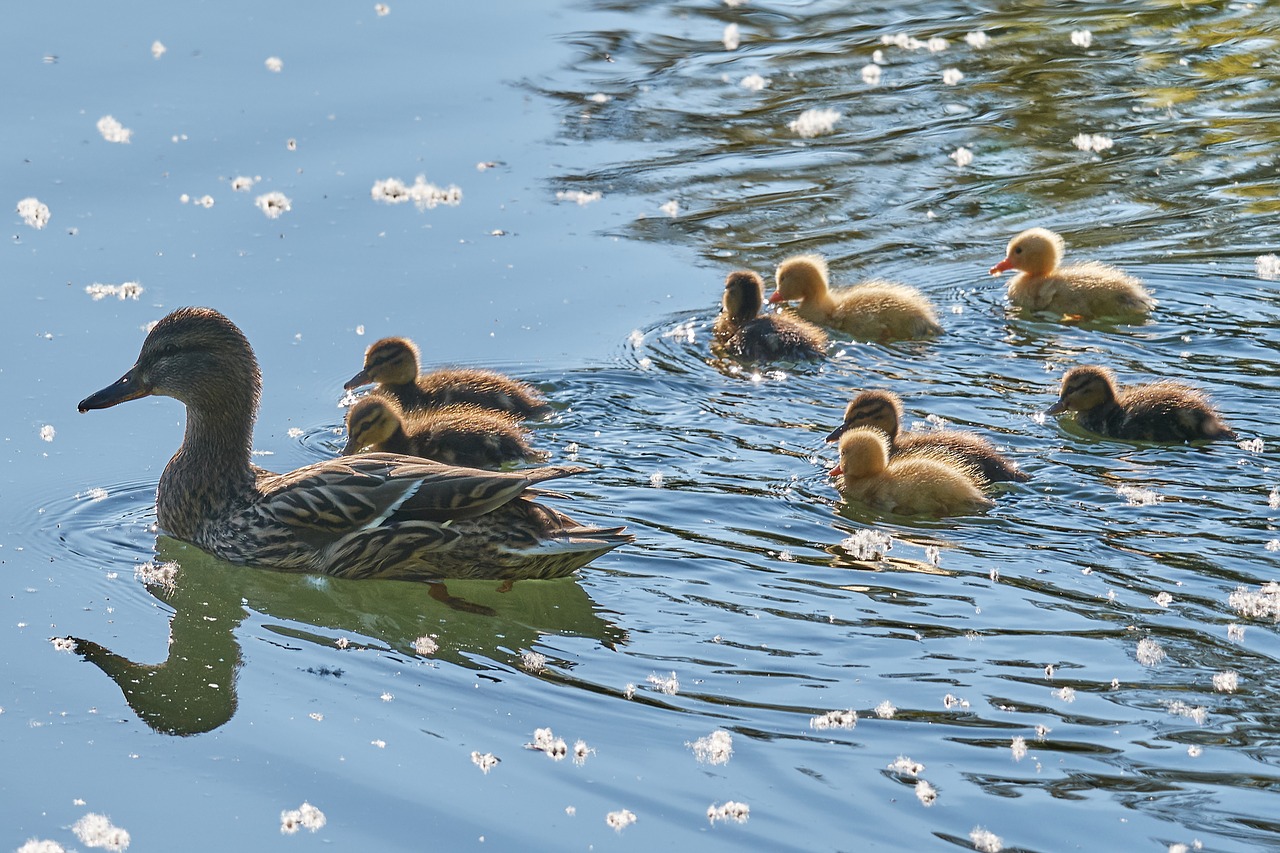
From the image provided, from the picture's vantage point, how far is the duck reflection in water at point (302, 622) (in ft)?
16.9

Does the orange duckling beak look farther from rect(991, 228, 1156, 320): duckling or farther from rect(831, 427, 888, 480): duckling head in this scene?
rect(831, 427, 888, 480): duckling head

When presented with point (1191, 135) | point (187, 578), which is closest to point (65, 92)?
point (187, 578)

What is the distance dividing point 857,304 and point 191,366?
3293mm

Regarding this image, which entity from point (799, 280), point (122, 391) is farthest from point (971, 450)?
point (122, 391)

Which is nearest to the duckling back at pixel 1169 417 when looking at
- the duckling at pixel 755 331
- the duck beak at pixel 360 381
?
the duckling at pixel 755 331

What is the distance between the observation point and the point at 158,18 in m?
11.4

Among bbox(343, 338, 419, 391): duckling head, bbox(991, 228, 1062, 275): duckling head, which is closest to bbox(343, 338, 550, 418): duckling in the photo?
bbox(343, 338, 419, 391): duckling head

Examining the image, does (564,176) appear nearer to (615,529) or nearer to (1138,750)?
(615,529)

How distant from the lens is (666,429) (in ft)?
24.0

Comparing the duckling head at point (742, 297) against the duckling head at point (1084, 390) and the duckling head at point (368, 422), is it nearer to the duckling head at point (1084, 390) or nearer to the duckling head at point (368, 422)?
the duckling head at point (1084, 390)

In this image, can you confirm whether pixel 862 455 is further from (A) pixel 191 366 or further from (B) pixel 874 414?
(A) pixel 191 366

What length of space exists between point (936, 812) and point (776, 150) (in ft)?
21.9

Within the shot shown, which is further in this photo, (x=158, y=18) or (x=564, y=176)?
(x=158, y=18)

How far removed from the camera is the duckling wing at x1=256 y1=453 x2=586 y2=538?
5.89 metres
